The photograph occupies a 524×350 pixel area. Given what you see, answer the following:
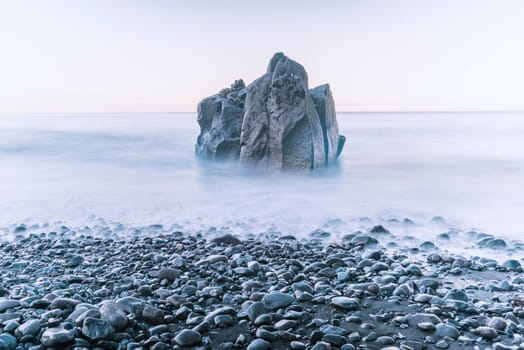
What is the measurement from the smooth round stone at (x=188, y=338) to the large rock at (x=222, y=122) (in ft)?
32.2

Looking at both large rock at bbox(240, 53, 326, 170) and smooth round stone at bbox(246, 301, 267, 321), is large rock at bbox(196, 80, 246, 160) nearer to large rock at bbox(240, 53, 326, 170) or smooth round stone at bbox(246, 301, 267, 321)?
large rock at bbox(240, 53, 326, 170)

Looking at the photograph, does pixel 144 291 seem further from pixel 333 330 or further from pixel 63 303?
pixel 333 330

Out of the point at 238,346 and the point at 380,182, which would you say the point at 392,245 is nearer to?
the point at 238,346

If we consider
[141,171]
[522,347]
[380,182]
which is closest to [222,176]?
[141,171]

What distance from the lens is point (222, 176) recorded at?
11367mm

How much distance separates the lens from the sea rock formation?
10.5 meters

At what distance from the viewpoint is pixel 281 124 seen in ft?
34.5

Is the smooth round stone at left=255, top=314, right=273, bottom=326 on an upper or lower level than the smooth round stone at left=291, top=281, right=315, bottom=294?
lower

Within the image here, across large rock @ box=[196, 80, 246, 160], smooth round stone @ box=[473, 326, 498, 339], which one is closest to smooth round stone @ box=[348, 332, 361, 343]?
smooth round stone @ box=[473, 326, 498, 339]

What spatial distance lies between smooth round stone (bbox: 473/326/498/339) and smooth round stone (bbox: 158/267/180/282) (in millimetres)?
2740

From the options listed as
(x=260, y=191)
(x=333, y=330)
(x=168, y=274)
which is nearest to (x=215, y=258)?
(x=168, y=274)

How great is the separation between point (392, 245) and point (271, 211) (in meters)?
2.80

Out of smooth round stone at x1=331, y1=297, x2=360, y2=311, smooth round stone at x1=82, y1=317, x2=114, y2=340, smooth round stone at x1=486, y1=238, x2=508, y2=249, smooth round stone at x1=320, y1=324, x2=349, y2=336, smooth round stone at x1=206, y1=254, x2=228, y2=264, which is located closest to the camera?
smooth round stone at x1=82, y1=317, x2=114, y2=340

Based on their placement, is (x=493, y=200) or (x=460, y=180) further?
(x=460, y=180)
